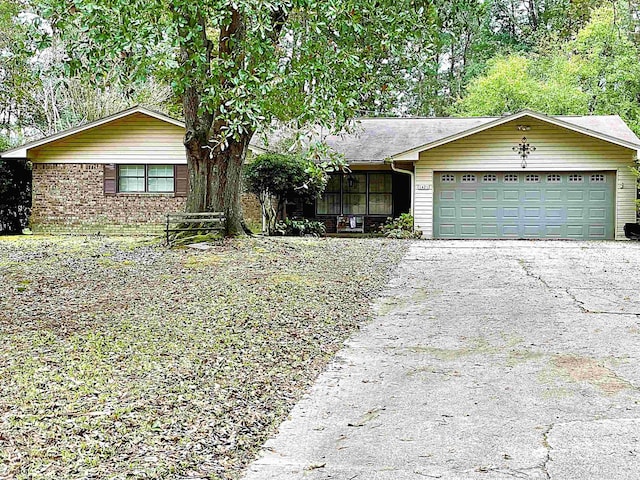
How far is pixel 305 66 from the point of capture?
1028 centimetres

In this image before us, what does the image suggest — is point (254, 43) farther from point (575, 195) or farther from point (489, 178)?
point (575, 195)

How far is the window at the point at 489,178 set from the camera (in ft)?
68.1

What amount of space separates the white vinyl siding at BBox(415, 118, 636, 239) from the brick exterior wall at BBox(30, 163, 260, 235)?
5.10 meters

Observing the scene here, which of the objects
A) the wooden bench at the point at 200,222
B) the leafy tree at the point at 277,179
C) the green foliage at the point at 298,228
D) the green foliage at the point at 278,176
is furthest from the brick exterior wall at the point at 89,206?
the wooden bench at the point at 200,222

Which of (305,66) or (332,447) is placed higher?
(305,66)

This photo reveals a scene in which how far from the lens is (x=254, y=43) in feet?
31.6

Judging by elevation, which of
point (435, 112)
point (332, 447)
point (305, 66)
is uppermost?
point (435, 112)

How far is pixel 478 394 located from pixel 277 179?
48.0 feet

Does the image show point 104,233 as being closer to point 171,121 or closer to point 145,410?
point 171,121

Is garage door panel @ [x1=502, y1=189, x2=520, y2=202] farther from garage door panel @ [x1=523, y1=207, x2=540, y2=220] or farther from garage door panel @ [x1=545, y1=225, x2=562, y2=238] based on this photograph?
garage door panel @ [x1=545, y1=225, x2=562, y2=238]

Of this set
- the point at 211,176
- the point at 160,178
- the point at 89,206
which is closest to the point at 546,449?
the point at 211,176

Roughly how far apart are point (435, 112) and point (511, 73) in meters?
7.72

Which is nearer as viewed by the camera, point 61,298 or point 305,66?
point 61,298

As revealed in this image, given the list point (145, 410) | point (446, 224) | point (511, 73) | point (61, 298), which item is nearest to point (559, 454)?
point (145, 410)
